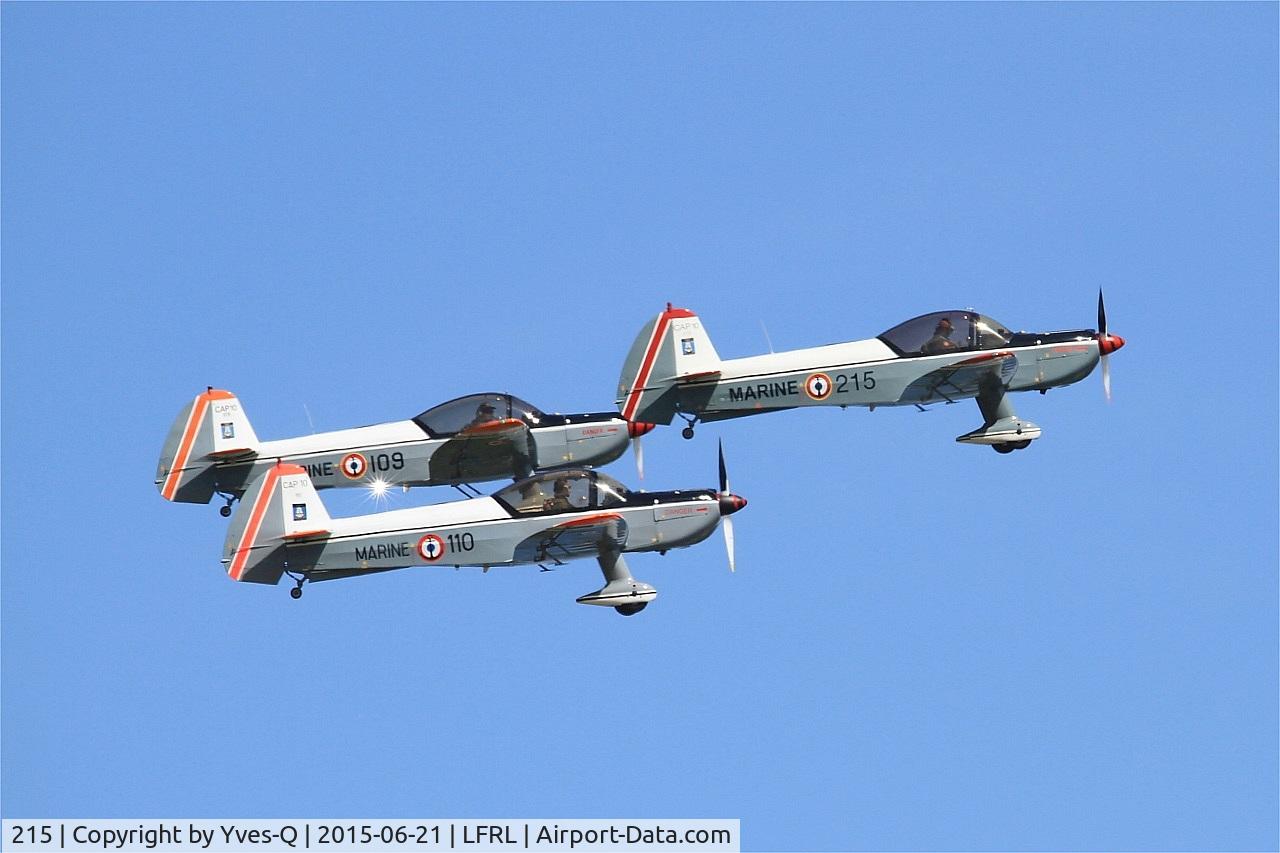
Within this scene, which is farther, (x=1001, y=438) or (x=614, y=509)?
(x=1001, y=438)

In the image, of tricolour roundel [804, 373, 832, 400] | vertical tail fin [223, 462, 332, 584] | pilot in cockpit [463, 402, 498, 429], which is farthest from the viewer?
tricolour roundel [804, 373, 832, 400]

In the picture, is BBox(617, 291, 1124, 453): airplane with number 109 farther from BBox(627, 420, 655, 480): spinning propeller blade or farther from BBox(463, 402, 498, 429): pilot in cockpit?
BBox(463, 402, 498, 429): pilot in cockpit

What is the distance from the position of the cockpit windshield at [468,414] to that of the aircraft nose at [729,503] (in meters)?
5.08

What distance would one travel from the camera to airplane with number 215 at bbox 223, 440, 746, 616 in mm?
73812

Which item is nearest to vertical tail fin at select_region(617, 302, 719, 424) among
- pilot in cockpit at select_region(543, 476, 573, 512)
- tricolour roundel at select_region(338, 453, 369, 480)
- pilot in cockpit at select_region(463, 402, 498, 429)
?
pilot in cockpit at select_region(463, 402, 498, 429)

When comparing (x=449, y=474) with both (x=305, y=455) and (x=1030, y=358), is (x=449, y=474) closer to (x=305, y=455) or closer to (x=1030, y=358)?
(x=305, y=455)

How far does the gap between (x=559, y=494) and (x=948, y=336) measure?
10029 millimetres

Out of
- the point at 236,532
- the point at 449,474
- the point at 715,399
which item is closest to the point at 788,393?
the point at 715,399

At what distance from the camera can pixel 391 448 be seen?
78.2 meters

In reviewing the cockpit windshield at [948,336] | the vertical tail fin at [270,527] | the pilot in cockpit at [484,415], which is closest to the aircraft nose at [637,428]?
the pilot in cockpit at [484,415]

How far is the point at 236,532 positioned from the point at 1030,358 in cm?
1790

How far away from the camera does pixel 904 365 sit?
7919cm

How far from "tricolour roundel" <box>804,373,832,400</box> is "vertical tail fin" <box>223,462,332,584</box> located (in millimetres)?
11439

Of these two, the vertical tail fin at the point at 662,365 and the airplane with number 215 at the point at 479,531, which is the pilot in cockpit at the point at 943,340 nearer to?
the vertical tail fin at the point at 662,365
